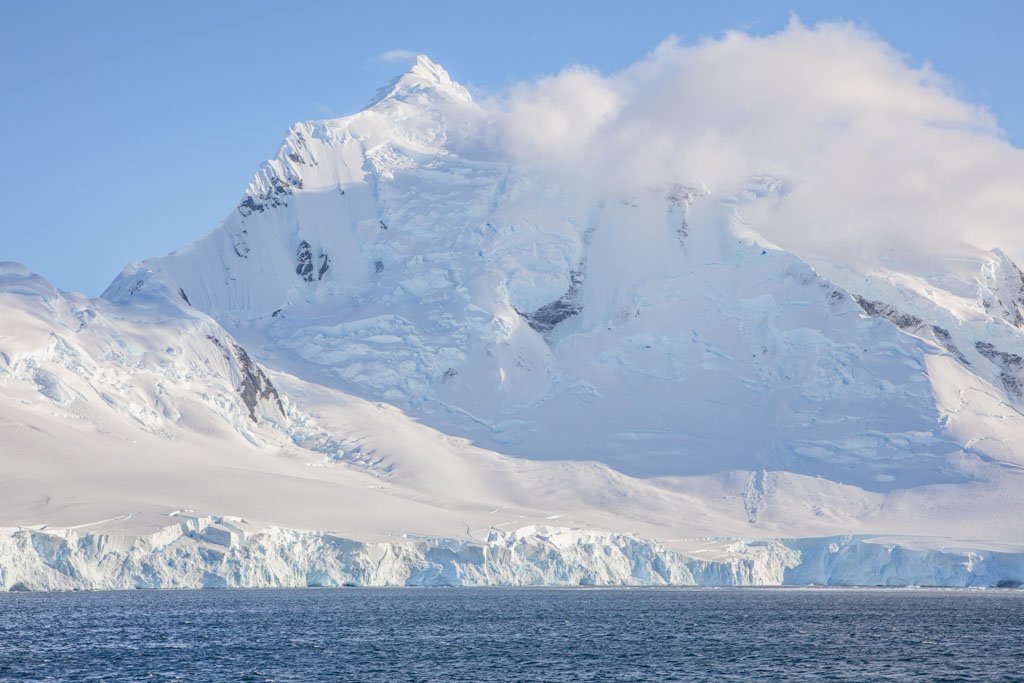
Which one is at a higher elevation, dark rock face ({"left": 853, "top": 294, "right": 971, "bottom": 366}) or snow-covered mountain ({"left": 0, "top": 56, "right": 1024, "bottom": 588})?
dark rock face ({"left": 853, "top": 294, "right": 971, "bottom": 366})

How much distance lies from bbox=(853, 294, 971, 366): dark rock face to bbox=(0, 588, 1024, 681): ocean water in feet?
263

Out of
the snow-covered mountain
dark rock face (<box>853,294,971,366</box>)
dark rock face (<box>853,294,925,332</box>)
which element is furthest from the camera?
dark rock face (<box>853,294,925,332</box>)

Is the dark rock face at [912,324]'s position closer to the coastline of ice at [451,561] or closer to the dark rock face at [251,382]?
the coastline of ice at [451,561]

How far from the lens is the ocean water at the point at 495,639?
59.7 m

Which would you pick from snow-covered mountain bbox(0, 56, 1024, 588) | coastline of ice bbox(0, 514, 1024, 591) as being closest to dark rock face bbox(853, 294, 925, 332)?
snow-covered mountain bbox(0, 56, 1024, 588)

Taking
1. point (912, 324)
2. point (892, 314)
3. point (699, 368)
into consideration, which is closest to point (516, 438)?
point (699, 368)

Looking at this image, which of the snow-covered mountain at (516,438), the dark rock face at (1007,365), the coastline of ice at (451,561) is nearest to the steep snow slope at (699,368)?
the dark rock face at (1007,365)

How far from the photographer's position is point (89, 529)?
4055 inches

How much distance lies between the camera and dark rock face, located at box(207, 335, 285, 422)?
566 feet

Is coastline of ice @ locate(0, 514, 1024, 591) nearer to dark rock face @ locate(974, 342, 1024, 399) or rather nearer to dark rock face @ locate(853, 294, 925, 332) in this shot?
dark rock face @ locate(853, 294, 925, 332)

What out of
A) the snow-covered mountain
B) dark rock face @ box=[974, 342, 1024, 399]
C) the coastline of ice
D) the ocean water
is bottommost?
the ocean water

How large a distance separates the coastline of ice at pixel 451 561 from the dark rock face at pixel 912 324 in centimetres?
Answer: 5634

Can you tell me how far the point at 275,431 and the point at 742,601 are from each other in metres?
77.5

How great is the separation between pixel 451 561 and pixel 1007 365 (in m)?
104
